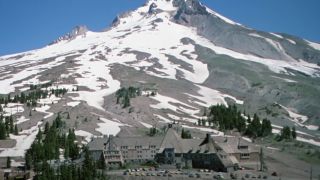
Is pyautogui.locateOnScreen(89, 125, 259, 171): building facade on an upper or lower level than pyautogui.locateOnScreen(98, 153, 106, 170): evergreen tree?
upper

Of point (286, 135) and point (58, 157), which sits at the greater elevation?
point (286, 135)

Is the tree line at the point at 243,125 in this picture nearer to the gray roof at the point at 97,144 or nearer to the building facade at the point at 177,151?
the building facade at the point at 177,151

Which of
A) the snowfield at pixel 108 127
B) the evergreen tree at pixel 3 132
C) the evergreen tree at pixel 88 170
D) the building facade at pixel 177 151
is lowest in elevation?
the evergreen tree at pixel 88 170

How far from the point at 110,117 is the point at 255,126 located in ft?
170

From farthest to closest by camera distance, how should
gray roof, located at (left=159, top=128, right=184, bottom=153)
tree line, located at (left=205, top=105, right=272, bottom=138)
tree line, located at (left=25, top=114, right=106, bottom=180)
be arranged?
tree line, located at (left=205, top=105, right=272, bottom=138), gray roof, located at (left=159, top=128, right=184, bottom=153), tree line, located at (left=25, top=114, right=106, bottom=180)

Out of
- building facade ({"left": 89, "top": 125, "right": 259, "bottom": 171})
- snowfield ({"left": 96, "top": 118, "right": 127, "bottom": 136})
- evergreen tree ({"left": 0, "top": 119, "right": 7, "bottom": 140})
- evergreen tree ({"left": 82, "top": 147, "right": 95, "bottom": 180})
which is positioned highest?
snowfield ({"left": 96, "top": 118, "right": 127, "bottom": 136})

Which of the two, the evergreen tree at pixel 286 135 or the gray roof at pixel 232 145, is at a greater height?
the evergreen tree at pixel 286 135

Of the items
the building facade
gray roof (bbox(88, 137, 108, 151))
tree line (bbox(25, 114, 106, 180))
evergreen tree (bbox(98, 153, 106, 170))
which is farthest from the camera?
Result: gray roof (bbox(88, 137, 108, 151))

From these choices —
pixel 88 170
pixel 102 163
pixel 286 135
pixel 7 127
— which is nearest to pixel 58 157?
pixel 102 163

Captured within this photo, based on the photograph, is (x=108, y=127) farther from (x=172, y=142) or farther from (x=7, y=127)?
(x=172, y=142)

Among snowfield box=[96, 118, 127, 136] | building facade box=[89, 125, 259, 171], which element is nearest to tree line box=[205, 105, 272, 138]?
snowfield box=[96, 118, 127, 136]

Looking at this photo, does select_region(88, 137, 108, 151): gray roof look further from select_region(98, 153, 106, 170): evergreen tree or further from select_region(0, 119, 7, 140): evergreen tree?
select_region(0, 119, 7, 140): evergreen tree

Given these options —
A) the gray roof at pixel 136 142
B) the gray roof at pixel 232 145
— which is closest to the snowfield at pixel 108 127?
the gray roof at pixel 136 142

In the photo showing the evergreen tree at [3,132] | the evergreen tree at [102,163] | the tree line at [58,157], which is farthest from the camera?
the evergreen tree at [3,132]
